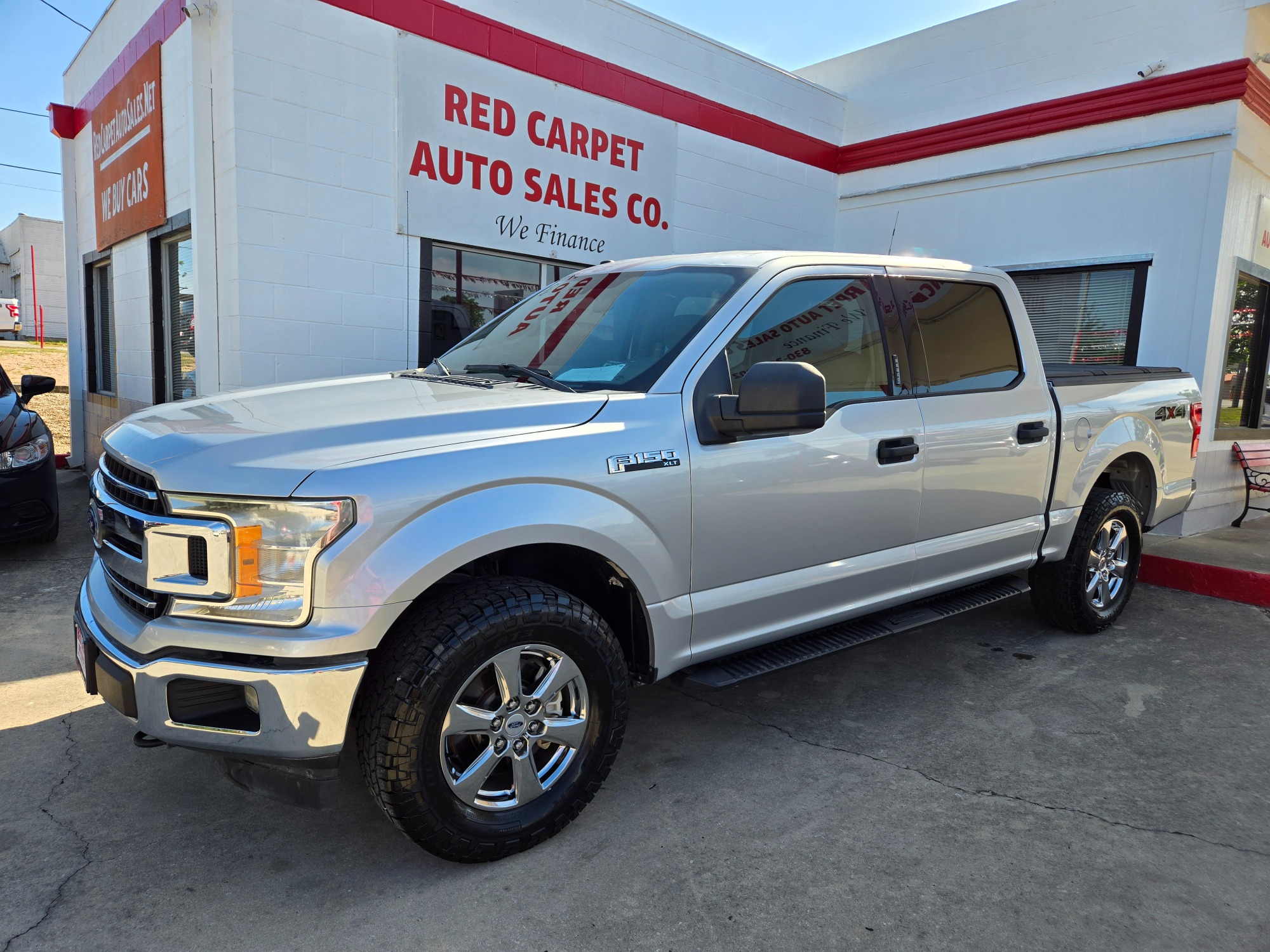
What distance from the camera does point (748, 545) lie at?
3096 millimetres

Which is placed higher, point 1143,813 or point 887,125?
point 887,125

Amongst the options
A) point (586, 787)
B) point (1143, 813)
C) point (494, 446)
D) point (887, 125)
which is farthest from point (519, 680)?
point (887, 125)

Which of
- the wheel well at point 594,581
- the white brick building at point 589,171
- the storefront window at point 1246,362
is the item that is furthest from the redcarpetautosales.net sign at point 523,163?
the storefront window at point 1246,362

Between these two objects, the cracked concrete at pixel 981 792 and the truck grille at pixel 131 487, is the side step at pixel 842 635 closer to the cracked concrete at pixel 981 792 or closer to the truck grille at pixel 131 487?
the cracked concrete at pixel 981 792

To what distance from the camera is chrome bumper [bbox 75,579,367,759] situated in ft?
7.21

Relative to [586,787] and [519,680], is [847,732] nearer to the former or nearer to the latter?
[586,787]

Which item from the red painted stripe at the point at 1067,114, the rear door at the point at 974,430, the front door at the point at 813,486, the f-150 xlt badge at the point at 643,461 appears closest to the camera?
the f-150 xlt badge at the point at 643,461

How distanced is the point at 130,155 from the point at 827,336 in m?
7.79

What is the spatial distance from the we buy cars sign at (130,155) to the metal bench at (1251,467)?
10192 mm

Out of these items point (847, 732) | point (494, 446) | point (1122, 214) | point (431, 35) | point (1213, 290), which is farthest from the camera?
point (1122, 214)

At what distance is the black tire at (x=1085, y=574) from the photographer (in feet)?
15.3

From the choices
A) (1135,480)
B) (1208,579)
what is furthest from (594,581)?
(1208,579)

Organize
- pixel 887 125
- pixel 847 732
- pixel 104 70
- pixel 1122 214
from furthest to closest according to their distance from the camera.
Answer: pixel 887 125 → pixel 104 70 → pixel 1122 214 → pixel 847 732

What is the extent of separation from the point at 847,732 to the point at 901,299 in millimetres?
1897
